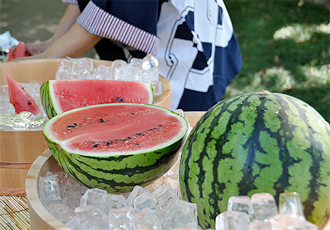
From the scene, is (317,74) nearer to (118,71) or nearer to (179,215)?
(118,71)

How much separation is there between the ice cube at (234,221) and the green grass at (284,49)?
374cm

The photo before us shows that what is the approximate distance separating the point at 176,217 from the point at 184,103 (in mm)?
1645

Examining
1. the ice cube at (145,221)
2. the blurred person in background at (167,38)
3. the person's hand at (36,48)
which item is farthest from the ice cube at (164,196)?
the person's hand at (36,48)

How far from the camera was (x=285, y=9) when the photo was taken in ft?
23.8

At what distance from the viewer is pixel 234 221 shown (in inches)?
23.9

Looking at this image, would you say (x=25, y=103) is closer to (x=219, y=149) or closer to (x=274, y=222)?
(x=219, y=149)

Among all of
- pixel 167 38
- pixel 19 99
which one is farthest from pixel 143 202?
pixel 167 38

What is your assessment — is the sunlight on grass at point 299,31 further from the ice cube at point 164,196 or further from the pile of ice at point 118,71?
the ice cube at point 164,196

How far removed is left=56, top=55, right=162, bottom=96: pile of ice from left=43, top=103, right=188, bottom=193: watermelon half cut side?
0.60 meters

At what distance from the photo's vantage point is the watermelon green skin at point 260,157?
2.30 ft

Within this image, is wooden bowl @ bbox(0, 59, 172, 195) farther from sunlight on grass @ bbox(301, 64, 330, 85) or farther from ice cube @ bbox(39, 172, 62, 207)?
sunlight on grass @ bbox(301, 64, 330, 85)

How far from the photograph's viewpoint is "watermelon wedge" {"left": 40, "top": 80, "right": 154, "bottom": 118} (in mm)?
1293

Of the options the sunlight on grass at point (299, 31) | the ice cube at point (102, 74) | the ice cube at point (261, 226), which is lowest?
the sunlight on grass at point (299, 31)

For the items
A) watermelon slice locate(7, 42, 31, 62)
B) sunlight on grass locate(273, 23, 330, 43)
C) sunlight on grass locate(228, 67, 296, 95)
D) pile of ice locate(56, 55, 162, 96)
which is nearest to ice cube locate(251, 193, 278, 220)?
pile of ice locate(56, 55, 162, 96)
